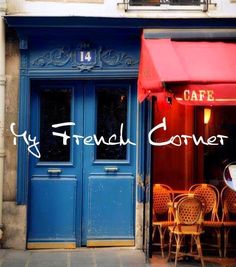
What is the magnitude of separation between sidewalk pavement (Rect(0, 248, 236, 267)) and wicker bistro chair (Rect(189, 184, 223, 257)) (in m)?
0.44

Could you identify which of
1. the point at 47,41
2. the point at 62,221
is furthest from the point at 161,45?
the point at 62,221

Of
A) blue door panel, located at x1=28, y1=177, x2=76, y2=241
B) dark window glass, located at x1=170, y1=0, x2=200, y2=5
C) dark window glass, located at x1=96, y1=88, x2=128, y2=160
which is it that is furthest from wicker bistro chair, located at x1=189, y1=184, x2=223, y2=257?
dark window glass, located at x1=170, y1=0, x2=200, y2=5

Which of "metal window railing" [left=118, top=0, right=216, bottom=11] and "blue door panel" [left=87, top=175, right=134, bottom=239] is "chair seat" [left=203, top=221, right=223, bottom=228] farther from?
"metal window railing" [left=118, top=0, right=216, bottom=11]

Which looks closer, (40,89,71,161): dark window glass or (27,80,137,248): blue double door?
(27,80,137,248): blue double door

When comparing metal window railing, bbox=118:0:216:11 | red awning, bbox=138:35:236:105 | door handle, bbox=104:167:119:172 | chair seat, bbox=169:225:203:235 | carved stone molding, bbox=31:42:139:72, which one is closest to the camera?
red awning, bbox=138:35:236:105

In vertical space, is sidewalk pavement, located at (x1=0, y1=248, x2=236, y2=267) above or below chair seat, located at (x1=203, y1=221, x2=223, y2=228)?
below

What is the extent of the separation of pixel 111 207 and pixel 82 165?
837mm

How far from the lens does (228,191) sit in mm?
9156

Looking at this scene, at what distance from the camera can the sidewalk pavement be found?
8422 mm

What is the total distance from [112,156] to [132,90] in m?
1.14

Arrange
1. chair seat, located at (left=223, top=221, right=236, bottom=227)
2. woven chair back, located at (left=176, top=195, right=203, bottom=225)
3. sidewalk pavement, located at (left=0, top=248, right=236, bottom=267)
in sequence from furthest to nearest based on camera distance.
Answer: chair seat, located at (left=223, top=221, right=236, bottom=227), sidewalk pavement, located at (left=0, top=248, right=236, bottom=267), woven chair back, located at (left=176, top=195, right=203, bottom=225)

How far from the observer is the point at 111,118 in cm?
951

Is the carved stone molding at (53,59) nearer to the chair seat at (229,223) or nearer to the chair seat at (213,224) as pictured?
the chair seat at (213,224)

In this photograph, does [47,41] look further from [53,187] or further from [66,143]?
[53,187]
